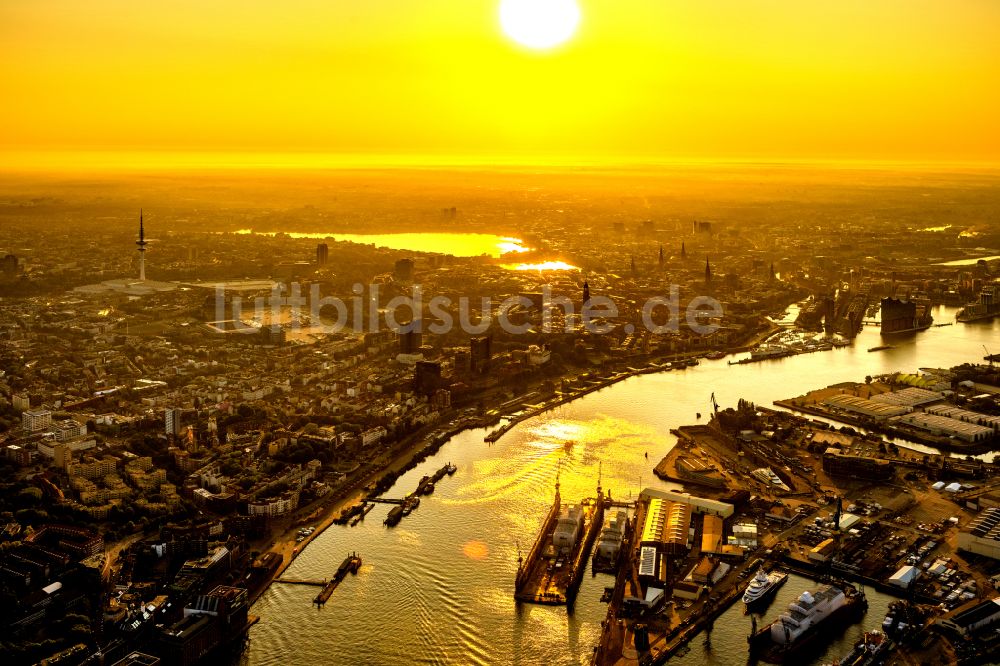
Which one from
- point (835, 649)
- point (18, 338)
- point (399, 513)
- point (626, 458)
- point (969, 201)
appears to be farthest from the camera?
point (969, 201)

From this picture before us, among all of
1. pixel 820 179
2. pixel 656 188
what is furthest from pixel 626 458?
pixel 820 179

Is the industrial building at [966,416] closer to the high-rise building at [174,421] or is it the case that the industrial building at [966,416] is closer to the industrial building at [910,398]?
the industrial building at [910,398]

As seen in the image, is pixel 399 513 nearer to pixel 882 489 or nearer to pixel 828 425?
pixel 882 489

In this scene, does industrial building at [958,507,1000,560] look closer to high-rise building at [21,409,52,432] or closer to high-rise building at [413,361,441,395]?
high-rise building at [413,361,441,395]

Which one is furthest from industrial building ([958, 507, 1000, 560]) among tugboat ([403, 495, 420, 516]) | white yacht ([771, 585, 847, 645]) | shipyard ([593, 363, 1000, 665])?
tugboat ([403, 495, 420, 516])

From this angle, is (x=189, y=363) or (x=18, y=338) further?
(x=18, y=338)

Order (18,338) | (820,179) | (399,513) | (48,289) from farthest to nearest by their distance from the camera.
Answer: (820,179)
(48,289)
(18,338)
(399,513)
